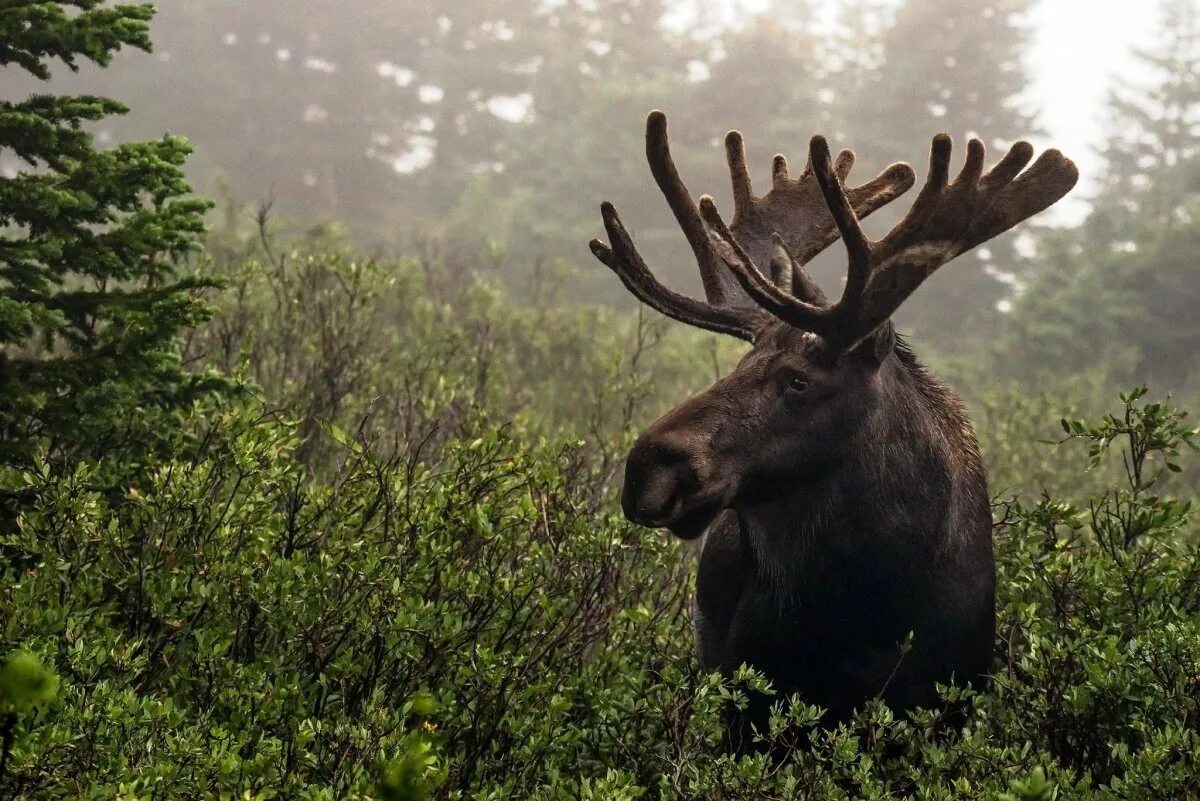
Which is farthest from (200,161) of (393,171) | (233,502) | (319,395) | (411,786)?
(411,786)

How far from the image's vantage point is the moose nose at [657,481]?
289 centimetres

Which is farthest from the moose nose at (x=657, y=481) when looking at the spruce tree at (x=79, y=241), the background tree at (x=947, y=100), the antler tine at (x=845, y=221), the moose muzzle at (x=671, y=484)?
the background tree at (x=947, y=100)

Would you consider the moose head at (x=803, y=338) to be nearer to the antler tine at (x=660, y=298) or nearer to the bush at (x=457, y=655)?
the antler tine at (x=660, y=298)

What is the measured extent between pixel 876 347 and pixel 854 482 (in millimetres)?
Result: 429

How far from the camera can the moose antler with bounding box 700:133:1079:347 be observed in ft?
9.95

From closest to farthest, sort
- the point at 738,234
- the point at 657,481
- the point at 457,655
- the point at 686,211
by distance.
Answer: the point at 657,481, the point at 457,655, the point at 686,211, the point at 738,234

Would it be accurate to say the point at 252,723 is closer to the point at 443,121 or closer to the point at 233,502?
the point at 233,502

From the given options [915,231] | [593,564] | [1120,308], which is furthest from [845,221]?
[1120,308]

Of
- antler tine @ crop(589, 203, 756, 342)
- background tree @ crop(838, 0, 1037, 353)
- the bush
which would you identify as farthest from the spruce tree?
background tree @ crop(838, 0, 1037, 353)

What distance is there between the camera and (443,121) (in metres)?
35.2

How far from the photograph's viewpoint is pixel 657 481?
2904 millimetres

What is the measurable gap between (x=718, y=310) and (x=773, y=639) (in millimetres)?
1125

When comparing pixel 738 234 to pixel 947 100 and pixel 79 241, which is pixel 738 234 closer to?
pixel 79 241

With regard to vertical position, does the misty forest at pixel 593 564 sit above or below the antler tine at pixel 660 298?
below
